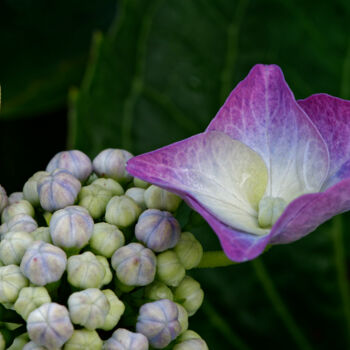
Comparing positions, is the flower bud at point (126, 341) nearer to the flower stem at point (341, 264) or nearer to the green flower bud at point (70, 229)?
the green flower bud at point (70, 229)

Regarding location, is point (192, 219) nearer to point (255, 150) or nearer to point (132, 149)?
point (255, 150)

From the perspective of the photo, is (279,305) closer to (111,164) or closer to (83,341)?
(111,164)

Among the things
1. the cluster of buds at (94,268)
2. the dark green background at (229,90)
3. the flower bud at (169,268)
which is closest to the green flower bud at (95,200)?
the cluster of buds at (94,268)

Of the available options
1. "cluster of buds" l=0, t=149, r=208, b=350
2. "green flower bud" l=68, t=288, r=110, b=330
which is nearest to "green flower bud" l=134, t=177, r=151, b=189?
"cluster of buds" l=0, t=149, r=208, b=350

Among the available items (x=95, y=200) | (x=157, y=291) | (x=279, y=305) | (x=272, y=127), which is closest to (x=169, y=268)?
(x=157, y=291)

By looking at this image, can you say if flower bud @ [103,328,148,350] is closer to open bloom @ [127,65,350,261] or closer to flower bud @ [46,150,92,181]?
open bloom @ [127,65,350,261]

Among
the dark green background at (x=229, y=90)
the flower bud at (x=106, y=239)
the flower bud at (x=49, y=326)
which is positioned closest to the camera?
the flower bud at (x=49, y=326)

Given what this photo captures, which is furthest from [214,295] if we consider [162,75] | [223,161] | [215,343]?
[223,161]
